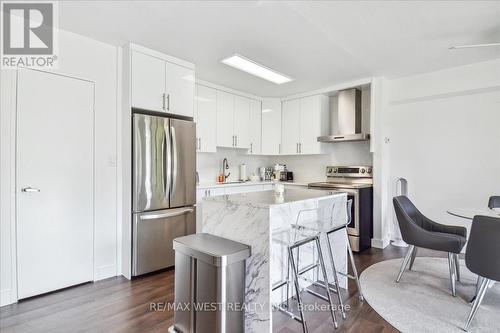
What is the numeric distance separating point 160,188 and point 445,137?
402 cm

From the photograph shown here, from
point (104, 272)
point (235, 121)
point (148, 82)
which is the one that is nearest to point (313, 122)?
point (235, 121)

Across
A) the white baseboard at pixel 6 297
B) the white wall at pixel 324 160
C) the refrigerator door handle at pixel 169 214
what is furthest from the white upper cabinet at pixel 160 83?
the white wall at pixel 324 160

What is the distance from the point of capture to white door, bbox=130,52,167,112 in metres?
2.98

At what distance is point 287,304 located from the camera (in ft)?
7.81

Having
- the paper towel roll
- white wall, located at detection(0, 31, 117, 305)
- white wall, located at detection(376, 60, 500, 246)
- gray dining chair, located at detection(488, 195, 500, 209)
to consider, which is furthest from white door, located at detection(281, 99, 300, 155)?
white wall, located at detection(0, 31, 117, 305)

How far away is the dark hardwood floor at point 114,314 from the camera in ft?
6.65

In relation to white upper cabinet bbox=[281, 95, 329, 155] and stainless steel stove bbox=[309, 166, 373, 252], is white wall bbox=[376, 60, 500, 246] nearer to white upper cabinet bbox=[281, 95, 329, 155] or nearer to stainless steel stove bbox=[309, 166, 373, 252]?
stainless steel stove bbox=[309, 166, 373, 252]

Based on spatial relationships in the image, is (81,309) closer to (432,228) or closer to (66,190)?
(66,190)

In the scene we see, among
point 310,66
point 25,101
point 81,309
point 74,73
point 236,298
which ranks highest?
point 310,66

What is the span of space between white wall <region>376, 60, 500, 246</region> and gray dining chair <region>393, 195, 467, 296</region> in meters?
1.02

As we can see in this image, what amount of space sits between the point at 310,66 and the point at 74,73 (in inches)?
111

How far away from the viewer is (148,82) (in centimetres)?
309

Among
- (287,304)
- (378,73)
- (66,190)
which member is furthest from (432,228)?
(66,190)

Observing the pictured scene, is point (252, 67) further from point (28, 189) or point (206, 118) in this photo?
point (28, 189)
